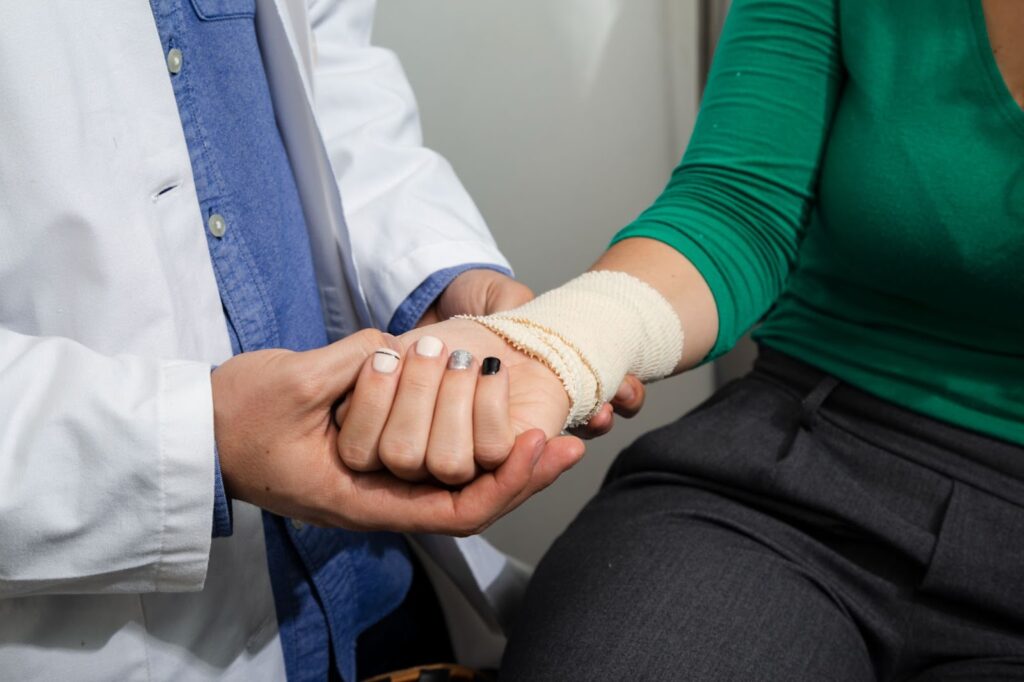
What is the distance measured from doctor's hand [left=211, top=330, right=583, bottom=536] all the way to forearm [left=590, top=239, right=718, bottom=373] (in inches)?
8.3

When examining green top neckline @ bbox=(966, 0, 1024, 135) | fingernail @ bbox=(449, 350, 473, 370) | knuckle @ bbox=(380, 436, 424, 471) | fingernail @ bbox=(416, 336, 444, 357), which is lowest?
knuckle @ bbox=(380, 436, 424, 471)

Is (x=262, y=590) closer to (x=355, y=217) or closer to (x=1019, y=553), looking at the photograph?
(x=355, y=217)

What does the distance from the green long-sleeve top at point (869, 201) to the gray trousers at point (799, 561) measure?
47 mm

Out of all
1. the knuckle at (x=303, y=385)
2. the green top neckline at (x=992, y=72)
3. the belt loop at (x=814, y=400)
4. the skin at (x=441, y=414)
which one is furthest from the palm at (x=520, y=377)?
the green top neckline at (x=992, y=72)

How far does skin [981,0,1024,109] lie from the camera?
62 cm

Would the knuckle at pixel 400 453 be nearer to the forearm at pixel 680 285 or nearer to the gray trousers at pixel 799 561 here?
the gray trousers at pixel 799 561

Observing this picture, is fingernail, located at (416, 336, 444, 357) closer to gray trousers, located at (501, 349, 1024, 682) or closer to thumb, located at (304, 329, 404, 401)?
thumb, located at (304, 329, 404, 401)

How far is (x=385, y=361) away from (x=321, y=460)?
7cm

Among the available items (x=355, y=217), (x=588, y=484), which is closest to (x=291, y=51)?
(x=355, y=217)

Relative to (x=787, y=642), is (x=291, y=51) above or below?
above

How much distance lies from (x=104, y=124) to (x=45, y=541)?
25 cm

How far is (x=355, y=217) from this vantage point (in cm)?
79

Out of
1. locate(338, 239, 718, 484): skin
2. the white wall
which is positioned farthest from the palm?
the white wall

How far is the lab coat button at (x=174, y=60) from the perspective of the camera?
1.92 feet
